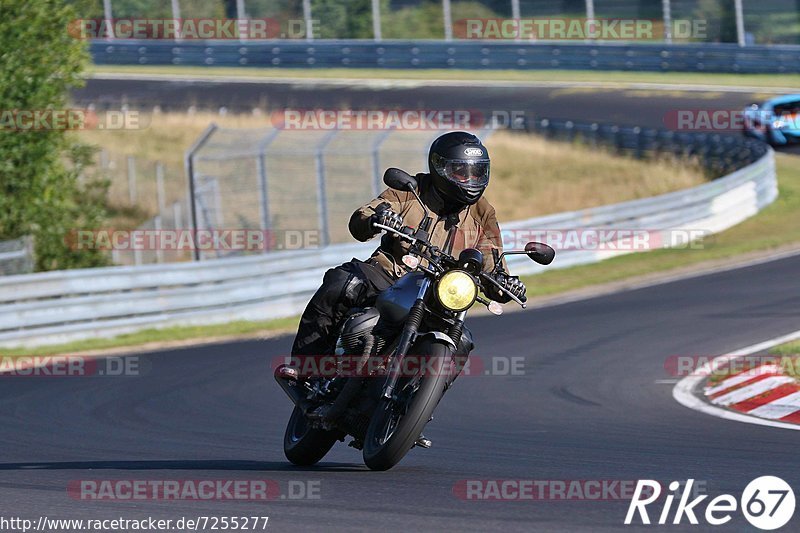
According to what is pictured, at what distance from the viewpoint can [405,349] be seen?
277 inches

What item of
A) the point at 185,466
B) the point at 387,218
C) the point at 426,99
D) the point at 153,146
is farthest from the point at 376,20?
the point at 387,218

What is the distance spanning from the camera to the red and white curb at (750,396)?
1000 centimetres

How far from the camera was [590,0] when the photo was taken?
4231 centimetres

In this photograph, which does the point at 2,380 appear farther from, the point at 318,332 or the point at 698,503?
the point at 698,503

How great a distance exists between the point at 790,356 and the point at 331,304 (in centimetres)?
573

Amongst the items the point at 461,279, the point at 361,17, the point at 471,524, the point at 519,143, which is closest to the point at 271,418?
the point at 461,279

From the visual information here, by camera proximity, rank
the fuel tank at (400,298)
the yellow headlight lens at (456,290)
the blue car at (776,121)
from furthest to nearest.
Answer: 1. the blue car at (776,121)
2. the fuel tank at (400,298)
3. the yellow headlight lens at (456,290)

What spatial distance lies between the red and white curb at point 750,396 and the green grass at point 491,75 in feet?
103

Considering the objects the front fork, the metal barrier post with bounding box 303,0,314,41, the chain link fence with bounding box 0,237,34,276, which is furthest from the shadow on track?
the metal barrier post with bounding box 303,0,314,41

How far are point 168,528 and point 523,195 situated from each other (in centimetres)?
2743

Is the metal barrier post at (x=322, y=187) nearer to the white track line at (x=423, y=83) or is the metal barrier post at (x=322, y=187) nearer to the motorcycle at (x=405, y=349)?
the motorcycle at (x=405, y=349)

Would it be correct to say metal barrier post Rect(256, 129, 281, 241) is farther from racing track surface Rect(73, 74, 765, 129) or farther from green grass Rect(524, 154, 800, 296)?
racing track surface Rect(73, 74, 765, 129)

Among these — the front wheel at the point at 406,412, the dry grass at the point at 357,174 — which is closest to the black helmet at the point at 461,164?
the front wheel at the point at 406,412

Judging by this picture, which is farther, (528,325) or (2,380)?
(528,325)
